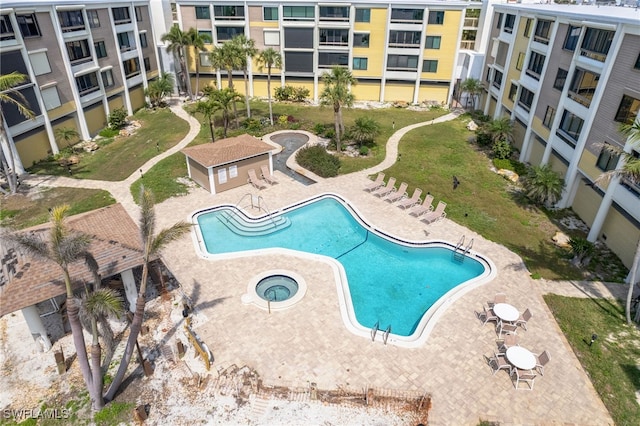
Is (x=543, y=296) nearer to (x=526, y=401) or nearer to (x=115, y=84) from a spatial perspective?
(x=526, y=401)

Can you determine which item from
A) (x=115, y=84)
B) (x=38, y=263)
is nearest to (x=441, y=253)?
(x=38, y=263)

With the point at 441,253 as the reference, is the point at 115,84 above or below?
above

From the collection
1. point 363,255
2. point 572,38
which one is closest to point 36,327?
point 363,255

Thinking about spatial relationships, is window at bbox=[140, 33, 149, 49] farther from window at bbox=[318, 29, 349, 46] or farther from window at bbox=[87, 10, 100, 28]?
window at bbox=[318, 29, 349, 46]

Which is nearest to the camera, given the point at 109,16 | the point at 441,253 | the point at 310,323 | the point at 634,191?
the point at 310,323

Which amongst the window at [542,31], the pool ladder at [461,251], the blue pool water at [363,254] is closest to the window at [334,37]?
the window at [542,31]

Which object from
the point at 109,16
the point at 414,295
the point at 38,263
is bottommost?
the point at 414,295

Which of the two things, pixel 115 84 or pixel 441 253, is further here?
pixel 115 84
